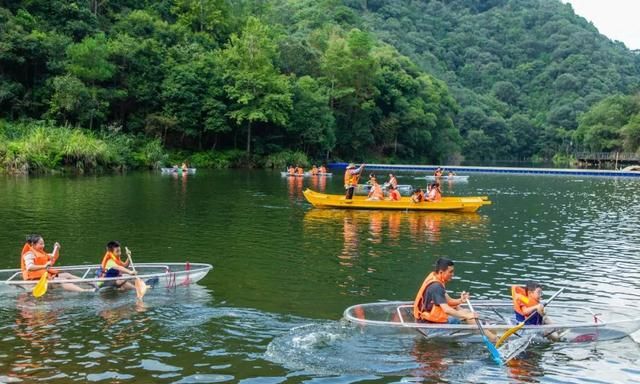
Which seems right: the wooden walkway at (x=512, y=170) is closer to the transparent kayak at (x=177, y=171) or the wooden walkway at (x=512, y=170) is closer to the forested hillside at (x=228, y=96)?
the forested hillside at (x=228, y=96)

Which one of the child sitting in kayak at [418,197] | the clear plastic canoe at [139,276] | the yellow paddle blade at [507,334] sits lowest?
the yellow paddle blade at [507,334]

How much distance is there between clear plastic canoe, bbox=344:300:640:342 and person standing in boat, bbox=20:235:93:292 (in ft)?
21.9

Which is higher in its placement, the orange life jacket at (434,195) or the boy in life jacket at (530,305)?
the orange life jacket at (434,195)

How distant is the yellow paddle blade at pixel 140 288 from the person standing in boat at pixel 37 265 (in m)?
1.12

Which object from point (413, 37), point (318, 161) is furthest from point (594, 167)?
point (413, 37)

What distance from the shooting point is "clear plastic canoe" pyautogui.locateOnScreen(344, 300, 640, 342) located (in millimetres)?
11070

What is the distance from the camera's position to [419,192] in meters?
31.0

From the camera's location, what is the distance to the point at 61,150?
164 ft

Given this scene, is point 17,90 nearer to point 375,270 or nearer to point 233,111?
point 233,111

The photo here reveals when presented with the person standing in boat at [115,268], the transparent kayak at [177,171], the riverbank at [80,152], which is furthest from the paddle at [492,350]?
the transparent kayak at [177,171]

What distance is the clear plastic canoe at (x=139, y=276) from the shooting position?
538 inches

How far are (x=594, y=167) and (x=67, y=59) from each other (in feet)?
249

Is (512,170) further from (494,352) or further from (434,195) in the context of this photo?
(494,352)

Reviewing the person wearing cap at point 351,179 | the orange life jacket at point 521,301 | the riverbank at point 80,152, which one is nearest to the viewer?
the orange life jacket at point 521,301
